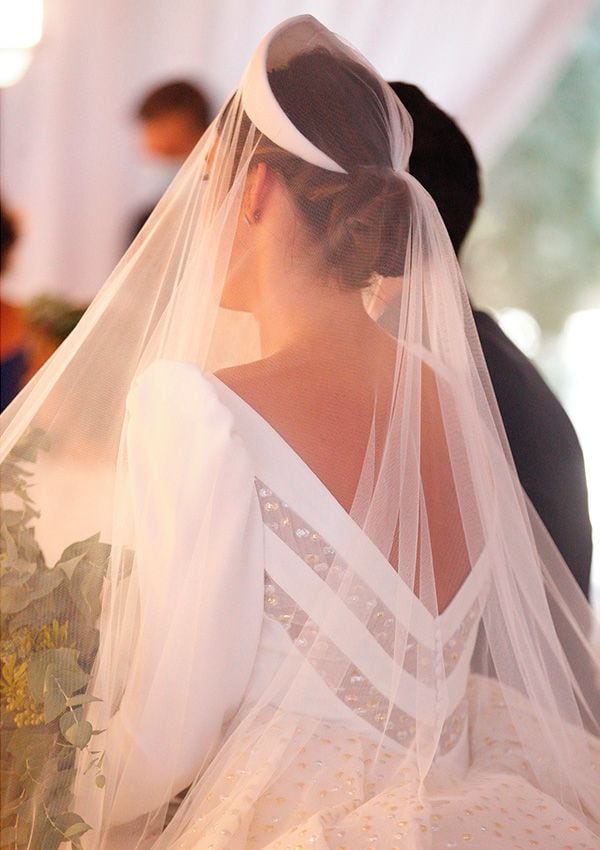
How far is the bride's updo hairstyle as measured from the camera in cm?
127

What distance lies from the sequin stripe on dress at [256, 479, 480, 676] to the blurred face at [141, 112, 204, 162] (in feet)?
7.62

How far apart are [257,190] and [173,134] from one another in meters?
2.16

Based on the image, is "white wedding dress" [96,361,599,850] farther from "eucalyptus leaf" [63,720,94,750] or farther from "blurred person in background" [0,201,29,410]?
"blurred person in background" [0,201,29,410]

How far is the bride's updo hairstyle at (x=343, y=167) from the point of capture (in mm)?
1269

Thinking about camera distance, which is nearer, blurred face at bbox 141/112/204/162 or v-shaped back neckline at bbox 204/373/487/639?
v-shaped back neckline at bbox 204/373/487/639

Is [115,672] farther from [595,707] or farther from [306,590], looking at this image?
[595,707]

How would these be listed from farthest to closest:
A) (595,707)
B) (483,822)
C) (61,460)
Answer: (595,707) → (61,460) → (483,822)

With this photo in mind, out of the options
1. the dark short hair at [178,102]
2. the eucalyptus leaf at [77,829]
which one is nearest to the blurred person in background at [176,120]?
the dark short hair at [178,102]

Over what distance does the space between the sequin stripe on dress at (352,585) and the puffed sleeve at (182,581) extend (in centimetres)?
3

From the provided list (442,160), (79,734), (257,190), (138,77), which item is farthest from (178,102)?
(79,734)

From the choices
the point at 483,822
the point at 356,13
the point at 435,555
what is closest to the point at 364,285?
the point at 435,555

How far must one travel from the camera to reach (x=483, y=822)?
1172 mm

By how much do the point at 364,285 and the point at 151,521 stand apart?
408mm

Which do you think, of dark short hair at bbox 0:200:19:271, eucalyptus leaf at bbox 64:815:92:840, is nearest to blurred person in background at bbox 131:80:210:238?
dark short hair at bbox 0:200:19:271
